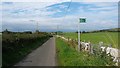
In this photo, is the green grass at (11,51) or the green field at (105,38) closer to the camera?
the green field at (105,38)

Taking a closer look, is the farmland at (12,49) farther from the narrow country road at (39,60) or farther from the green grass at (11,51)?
the narrow country road at (39,60)

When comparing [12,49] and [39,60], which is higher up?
[12,49]

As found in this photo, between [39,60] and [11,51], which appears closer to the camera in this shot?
[39,60]

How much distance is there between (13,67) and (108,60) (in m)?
5.13

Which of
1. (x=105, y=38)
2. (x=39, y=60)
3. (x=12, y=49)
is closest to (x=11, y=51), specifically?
(x=12, y=49)

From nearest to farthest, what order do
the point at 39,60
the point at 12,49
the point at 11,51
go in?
the point at 39,60 → the point at 11,51 → the point at 12,49

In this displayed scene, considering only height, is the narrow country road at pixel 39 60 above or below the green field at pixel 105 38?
below

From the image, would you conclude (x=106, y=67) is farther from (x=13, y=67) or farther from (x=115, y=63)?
(x=13, y=67)

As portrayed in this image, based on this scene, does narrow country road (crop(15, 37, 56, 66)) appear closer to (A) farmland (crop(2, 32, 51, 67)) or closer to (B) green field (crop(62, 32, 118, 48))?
(A) farmland (crop(2, 32, 51, 67))

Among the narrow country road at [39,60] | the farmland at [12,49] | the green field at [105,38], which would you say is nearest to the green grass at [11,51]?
the farmland at [12,49]

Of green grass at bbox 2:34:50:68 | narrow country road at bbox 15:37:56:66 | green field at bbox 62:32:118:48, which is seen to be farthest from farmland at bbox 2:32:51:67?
green field at bbox 62:32:118:48

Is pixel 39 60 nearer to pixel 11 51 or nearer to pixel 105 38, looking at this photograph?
pixel 11 51

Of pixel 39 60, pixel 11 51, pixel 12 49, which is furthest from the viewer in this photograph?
pixel 12 49

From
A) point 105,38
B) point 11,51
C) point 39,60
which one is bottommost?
point 39,60
